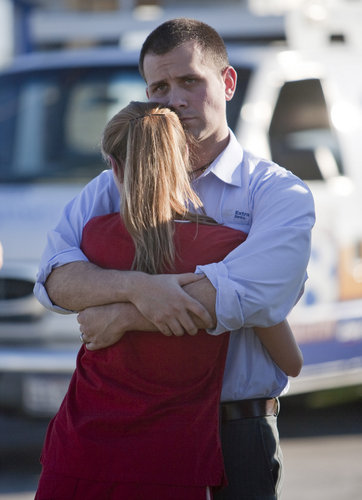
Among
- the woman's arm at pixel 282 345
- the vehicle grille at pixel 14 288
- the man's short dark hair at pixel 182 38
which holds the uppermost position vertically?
the man's short dark hair at pixel 182 38

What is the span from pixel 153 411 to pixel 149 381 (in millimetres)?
67

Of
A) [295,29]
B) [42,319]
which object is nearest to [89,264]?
[42,319]

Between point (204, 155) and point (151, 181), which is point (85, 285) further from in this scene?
point (204, 155)

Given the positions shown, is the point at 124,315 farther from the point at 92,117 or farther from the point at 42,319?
the point at 92,117

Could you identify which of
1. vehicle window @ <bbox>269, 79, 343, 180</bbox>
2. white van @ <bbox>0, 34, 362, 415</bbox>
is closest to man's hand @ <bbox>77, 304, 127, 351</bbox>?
white van @ <bbox>0, 34, 362, 415</bbox>

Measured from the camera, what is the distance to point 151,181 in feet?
8.14

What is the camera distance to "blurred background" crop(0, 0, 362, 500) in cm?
562

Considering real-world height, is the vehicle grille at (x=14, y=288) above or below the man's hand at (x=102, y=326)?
below

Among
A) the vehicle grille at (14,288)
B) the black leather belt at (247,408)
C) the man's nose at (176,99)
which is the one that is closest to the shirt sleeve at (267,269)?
the black leather belt at (247,408)

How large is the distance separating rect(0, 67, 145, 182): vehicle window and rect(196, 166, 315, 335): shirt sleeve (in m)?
3.69

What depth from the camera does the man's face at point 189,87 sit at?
2.73 meters

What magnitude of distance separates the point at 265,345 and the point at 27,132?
427 centimetres

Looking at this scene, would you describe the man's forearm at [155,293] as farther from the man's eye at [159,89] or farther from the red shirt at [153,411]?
the man's eye at [159,89]

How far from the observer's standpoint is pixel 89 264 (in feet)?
8.54
